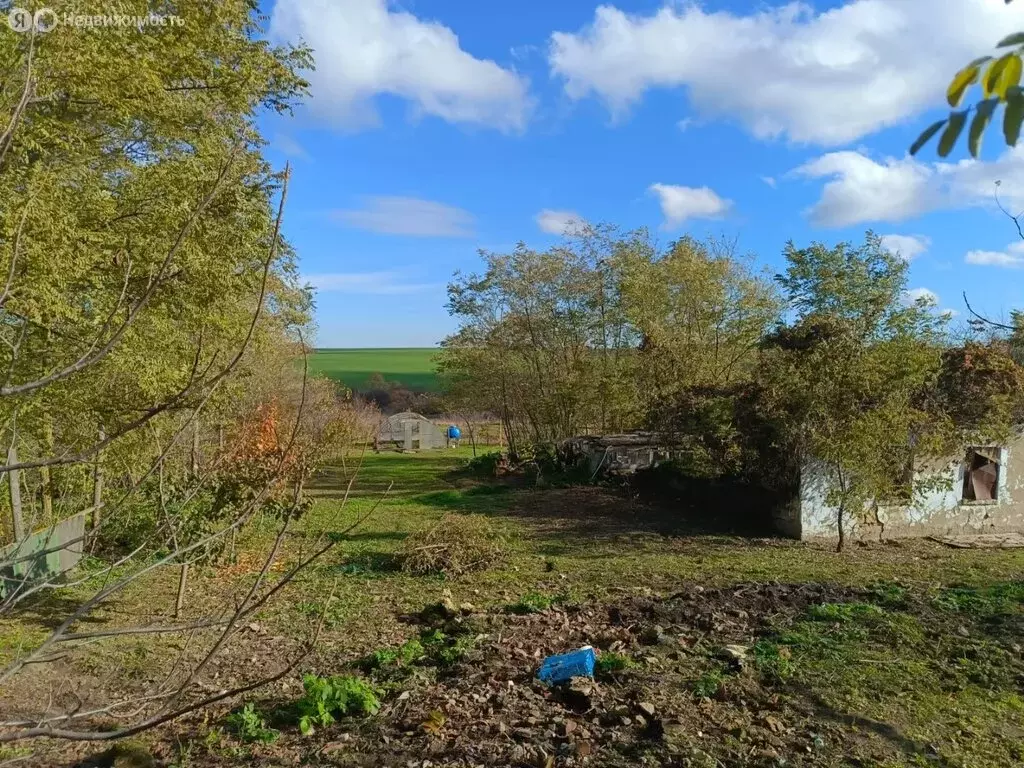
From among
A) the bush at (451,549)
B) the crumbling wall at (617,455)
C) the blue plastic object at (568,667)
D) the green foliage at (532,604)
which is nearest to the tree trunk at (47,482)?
the bush at (451,549)

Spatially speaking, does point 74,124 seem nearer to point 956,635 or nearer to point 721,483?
point 956,635

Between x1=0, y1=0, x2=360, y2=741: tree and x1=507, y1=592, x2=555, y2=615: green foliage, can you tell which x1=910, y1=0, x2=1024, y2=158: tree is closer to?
x1=0, y1=0, x2=360, y2=741: tree

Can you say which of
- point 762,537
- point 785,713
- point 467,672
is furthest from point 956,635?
point 762,537

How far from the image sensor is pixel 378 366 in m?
55.1

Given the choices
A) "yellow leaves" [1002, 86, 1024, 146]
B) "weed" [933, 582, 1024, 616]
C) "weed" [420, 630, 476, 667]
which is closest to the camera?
"yellow leaves" [1002, 86, 1024, 146]

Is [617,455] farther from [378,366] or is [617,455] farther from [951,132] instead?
[378,366]

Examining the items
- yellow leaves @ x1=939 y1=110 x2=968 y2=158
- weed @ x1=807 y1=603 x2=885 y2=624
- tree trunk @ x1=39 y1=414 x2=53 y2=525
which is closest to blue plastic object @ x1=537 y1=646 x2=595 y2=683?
weed @ x1=807 y1=603 x2=885 y2=624

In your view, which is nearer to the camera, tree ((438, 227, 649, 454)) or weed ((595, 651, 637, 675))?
weed ((595, 651, 637, 675))

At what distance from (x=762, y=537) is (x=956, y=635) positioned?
20.6 ft

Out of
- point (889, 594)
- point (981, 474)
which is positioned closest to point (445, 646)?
point (889, 594)

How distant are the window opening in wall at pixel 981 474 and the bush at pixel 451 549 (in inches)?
332

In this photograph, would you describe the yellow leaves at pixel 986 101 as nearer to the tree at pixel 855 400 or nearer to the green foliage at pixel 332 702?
the green foliage at pixel 332 702

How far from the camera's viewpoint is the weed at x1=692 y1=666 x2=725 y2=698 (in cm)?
479

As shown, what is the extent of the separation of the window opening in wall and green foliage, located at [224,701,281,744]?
482 inches
